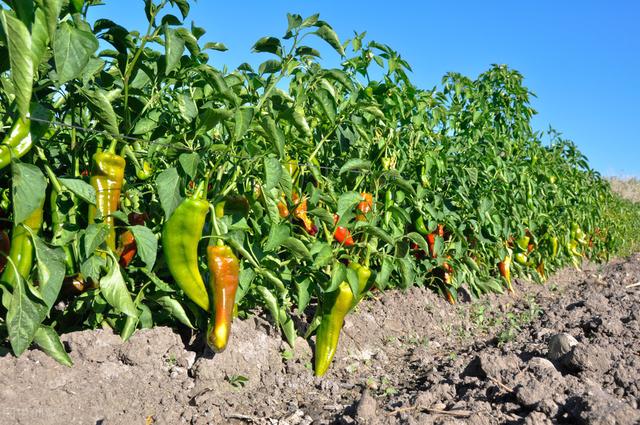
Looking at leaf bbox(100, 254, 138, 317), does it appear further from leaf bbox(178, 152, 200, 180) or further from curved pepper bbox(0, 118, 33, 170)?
curved pepper bbox(0, 118, 33, 170)

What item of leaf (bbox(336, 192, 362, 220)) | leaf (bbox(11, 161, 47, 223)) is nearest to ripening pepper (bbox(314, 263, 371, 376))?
leaf (bbox(336, 192, 362, 220))

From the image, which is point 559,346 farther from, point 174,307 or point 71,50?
point 71,50

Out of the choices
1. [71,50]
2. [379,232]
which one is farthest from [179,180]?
[379,232]

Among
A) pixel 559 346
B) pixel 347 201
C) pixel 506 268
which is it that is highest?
pixel 506 268

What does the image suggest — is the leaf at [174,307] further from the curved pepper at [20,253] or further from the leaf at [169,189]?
the curved pepper at [20,253]

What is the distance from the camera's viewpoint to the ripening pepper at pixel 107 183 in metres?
2.26

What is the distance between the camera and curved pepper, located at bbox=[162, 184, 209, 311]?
235 centimetres

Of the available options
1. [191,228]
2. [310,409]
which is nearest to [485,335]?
[310,409]

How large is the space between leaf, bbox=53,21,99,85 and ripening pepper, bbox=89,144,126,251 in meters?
0.68

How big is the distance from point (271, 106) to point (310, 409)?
3.75 feet

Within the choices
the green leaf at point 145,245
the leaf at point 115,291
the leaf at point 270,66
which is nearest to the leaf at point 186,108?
the leaf at point 270,66

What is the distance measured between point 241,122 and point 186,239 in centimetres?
45

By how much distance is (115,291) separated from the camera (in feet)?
7.18

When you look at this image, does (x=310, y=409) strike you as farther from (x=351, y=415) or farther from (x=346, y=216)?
(x=346, y=216)
